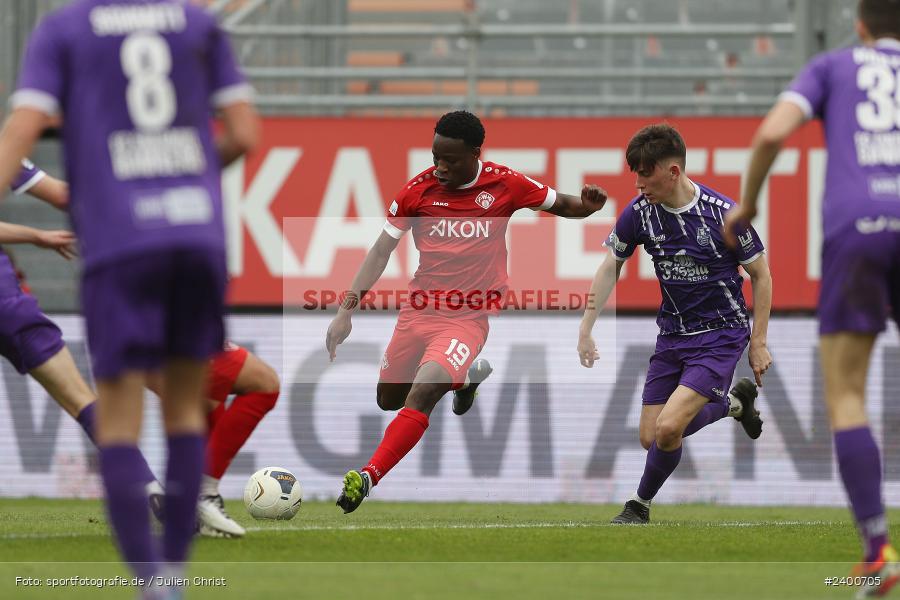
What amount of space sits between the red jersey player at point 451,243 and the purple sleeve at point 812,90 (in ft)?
11.3

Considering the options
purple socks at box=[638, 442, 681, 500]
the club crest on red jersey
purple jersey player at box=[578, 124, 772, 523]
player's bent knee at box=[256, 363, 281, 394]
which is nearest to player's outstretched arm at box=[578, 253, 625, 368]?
purple jersey player at box=[578, 124, 772, 523]

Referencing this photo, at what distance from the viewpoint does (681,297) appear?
874 centimetres

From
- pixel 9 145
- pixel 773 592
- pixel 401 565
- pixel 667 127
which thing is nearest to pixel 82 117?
pixel 9 145

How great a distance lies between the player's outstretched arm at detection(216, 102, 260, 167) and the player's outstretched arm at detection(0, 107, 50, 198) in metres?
0.56

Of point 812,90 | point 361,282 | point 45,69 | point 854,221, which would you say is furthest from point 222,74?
point 361,282

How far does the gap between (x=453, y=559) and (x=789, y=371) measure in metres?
7.92

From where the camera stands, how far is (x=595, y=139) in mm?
13836

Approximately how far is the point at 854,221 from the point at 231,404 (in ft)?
10.4

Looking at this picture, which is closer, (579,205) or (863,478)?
(863,478)

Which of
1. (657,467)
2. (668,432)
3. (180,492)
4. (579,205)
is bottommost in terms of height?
(657,467)

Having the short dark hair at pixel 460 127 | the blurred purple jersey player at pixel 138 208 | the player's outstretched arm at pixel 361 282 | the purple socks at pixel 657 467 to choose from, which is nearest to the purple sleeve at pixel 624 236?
the short dark hair at pixel 460 127

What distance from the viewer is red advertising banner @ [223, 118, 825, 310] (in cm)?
1377

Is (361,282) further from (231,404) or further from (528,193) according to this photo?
(231,404)

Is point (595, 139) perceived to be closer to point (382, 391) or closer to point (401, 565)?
point (382, 391)
